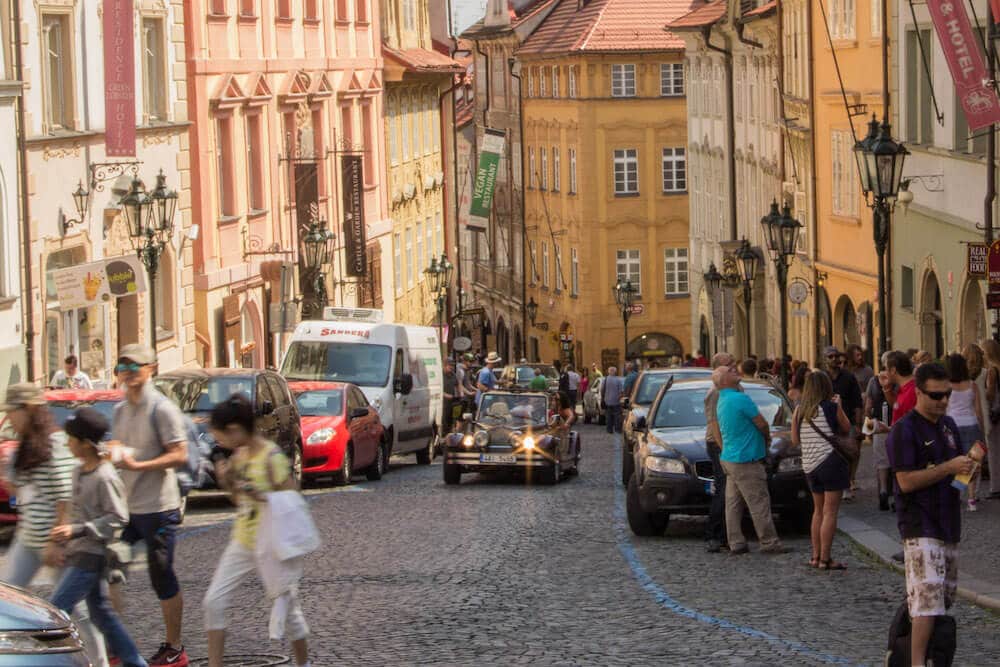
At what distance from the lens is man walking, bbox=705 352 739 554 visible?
56.5 feet

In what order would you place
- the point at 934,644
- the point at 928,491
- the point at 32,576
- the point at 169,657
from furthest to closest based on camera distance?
the point at 169,657, the point at 32,576, the point at 928,491, the point at 934,644

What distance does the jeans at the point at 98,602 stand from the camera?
1037cm

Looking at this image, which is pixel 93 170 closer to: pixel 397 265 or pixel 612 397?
pixel 612 397

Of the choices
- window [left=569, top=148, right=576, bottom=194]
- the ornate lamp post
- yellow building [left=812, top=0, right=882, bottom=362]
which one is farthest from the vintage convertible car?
window [left=569, top=148, right=576, bottom=194]

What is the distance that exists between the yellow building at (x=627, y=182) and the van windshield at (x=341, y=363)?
4808 centimetres

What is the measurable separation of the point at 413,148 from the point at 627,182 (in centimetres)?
1651

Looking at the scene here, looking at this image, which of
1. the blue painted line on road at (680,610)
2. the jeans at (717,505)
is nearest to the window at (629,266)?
the blue painted line on road at (680,610)

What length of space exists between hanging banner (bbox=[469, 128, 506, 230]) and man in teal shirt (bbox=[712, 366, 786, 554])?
51.6 m

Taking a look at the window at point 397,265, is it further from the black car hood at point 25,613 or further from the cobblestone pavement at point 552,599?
the black car hood at point 25,613

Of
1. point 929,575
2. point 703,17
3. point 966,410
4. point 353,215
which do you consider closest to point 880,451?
point 966,410

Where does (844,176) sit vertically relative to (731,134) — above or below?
below

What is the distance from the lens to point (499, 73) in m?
95.4

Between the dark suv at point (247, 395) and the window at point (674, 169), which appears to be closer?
the dark suv at point (247, 395)

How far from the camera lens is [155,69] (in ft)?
130
